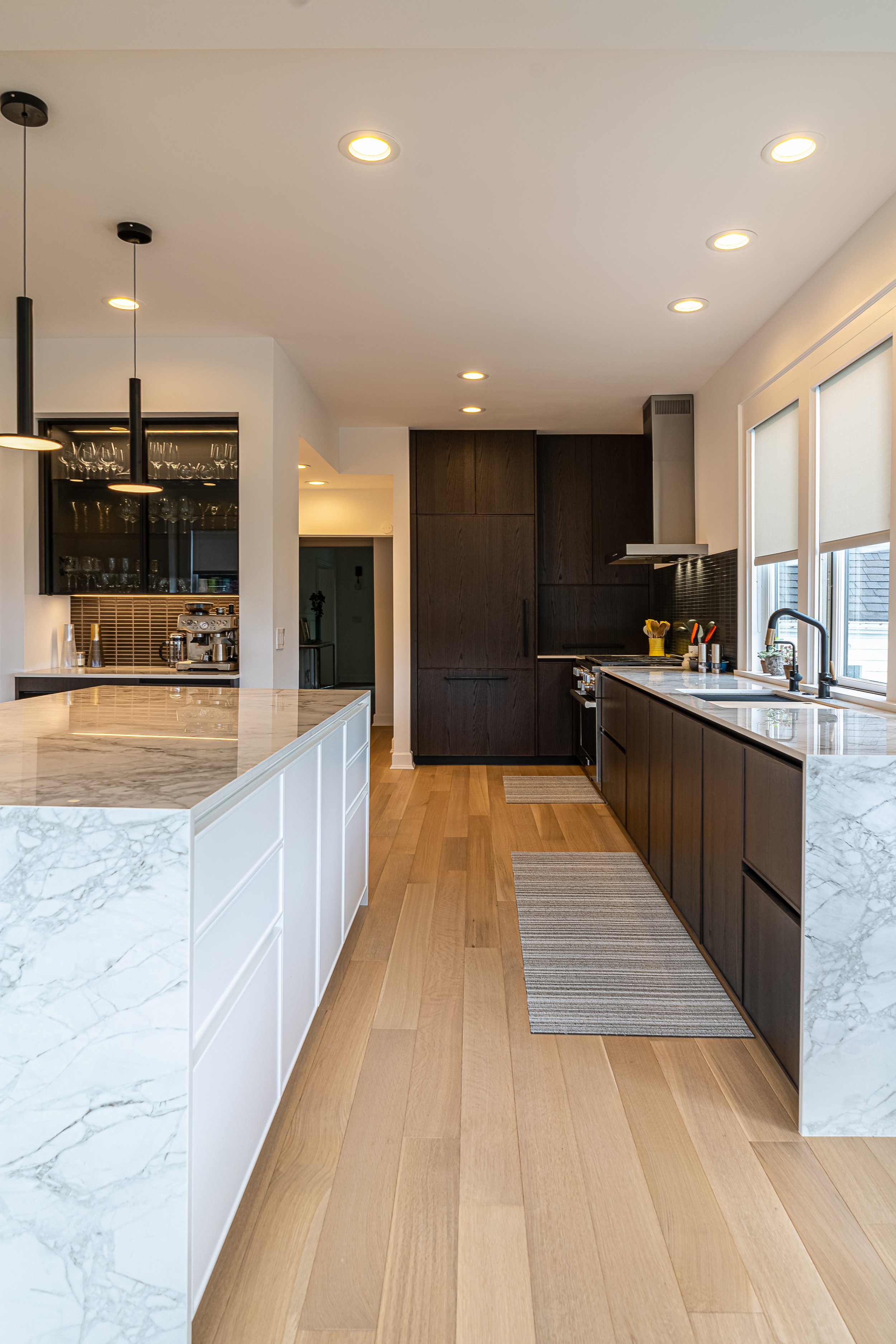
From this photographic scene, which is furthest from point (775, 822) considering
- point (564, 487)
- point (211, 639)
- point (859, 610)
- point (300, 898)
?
point (564, 487)

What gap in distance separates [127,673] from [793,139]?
3759mm

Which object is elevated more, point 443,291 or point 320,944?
point 443,291

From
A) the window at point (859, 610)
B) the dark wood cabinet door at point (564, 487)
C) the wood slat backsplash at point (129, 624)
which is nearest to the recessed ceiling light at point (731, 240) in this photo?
the window at point (859, 610)

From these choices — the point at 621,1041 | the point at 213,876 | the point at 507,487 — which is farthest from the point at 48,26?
the point at 507,487

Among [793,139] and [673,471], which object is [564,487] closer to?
[673,471]

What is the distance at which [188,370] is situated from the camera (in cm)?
439

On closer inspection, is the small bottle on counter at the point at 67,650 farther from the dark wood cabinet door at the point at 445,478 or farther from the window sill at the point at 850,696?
the window sill at the point at 850,696

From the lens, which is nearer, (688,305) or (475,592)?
(688,305)

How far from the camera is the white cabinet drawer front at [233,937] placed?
1.22 metres

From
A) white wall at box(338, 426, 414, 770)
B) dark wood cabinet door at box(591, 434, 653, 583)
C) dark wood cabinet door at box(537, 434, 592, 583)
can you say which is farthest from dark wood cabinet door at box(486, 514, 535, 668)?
dark wood cabinet door at box(591, 434, 653, 583)

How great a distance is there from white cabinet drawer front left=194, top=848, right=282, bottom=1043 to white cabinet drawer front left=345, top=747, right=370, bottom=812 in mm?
959

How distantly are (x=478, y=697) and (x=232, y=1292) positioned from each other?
524 centimetres

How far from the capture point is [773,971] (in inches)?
78.5

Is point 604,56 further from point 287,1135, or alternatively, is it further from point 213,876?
point 287,1135
